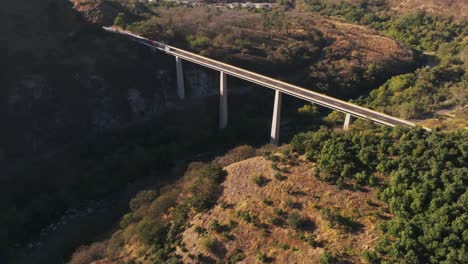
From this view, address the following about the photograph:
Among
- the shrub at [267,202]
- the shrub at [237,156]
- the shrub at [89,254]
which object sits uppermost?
the shrub at [267,202]

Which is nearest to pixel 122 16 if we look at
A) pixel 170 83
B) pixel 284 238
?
pixel 170 83

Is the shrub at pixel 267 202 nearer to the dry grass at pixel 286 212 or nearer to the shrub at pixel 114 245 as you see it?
the dry grass at pixel 286 212

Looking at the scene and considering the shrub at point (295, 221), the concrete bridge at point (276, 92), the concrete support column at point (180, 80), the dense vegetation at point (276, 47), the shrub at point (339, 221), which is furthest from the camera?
the dense vegetation at point (276, 47)

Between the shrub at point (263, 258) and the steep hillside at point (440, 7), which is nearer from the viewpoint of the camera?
the shrub at point (263, 258)

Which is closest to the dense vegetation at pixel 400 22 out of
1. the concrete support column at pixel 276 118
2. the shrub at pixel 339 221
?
the concrete support column at pixel 276 118

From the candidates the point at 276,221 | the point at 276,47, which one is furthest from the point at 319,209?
the point at 276,47

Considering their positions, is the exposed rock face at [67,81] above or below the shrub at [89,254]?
above

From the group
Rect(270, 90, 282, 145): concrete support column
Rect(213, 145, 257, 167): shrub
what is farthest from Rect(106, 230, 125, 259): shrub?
Rect(270, 90, 282, 145): concrete support column
